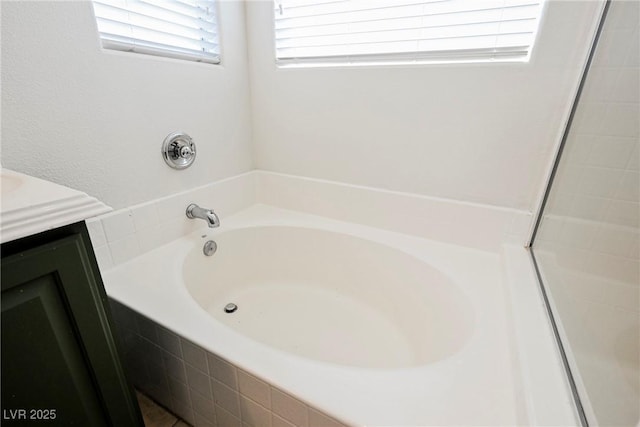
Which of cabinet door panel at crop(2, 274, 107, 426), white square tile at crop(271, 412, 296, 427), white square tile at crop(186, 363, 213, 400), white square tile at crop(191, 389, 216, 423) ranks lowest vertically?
white square tile at crop(191, 389, 216, 423)

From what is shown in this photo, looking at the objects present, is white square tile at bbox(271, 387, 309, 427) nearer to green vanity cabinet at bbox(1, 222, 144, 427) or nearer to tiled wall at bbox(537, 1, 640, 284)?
green vanity cabinet at bbox(1, 222, 144, 427)

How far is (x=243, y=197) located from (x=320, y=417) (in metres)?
1.22

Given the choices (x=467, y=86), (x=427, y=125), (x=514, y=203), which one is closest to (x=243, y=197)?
(x=427, y=125)

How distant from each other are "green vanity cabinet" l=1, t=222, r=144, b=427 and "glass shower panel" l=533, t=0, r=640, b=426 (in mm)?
1057

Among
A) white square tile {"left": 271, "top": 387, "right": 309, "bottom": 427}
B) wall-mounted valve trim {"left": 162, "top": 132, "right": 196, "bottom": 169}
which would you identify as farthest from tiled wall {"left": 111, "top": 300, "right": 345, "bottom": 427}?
wall-mounted valve trim {"left": 162, "top": 132, "right": 196, "bottom": 169}

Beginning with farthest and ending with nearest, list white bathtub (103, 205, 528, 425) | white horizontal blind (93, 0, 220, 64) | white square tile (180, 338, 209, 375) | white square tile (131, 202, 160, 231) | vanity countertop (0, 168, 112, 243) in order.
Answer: white square tile (131, 202, 160, 231)
white horizontal blind (93, 0, 220, 64)
white square tile (180, 338, 209, 375)
white bathtub (103, 205, 528, 425)
vanity countertop (0, 168, 112, 243)

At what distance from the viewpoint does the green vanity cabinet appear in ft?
1.54

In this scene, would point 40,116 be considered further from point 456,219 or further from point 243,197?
point 456,219

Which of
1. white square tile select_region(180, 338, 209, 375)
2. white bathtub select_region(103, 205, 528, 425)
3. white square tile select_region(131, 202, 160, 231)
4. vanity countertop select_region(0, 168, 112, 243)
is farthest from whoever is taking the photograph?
white square tile select_region(131, 202, 160, 231)

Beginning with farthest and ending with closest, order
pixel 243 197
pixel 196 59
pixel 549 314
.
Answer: pixel 243 197
pixel 196 59
pixel 549 314

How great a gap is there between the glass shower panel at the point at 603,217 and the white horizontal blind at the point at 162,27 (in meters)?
1.45

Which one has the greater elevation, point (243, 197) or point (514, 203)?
point (514, 203)

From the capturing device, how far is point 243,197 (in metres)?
1.62

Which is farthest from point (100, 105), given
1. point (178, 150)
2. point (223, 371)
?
point (223, 371)
